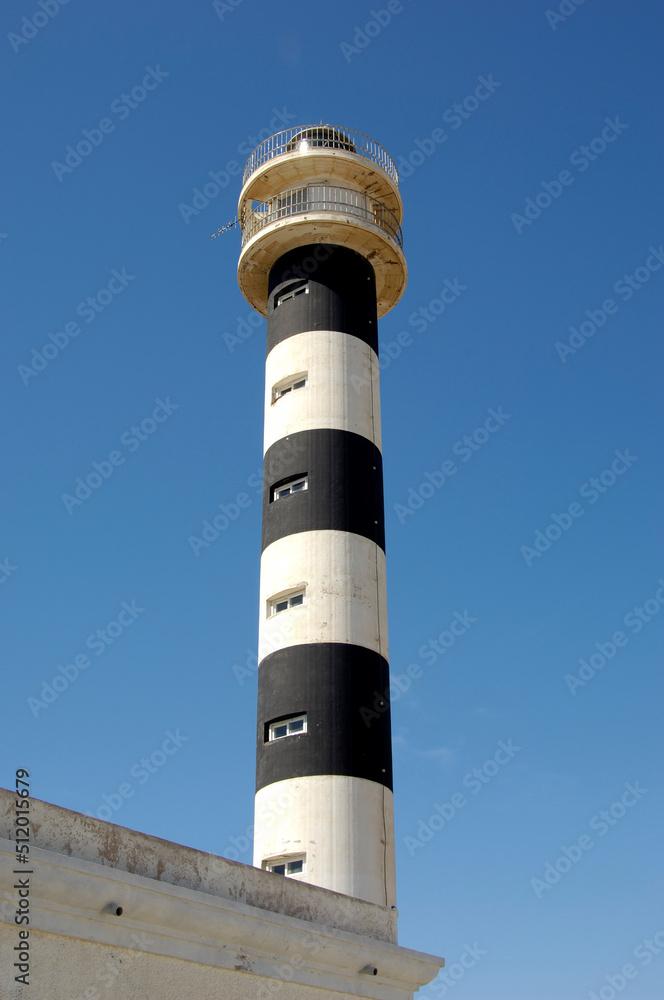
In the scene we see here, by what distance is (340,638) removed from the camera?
18109mm

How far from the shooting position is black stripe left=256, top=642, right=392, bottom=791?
1714cm

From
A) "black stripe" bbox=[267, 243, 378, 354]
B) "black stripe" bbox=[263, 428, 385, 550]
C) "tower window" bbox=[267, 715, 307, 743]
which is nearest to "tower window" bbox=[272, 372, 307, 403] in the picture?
"black stripe" bbox=[267, 243, 378, 354]

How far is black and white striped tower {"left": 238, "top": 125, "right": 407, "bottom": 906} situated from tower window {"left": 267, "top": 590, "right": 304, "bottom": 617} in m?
0.03

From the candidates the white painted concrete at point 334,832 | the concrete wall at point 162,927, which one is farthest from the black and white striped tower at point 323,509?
the concrete wall at point 162,927

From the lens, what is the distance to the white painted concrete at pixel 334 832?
1639 centimetres

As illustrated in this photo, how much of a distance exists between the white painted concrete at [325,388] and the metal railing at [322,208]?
3007 mm

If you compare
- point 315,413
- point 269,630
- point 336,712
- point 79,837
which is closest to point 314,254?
point 315,413

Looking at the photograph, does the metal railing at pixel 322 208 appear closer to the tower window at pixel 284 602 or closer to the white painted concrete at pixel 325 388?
the white painted concrete at pixel 325 388

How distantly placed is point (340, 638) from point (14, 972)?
379 inches

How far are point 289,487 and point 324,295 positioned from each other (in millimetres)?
4398

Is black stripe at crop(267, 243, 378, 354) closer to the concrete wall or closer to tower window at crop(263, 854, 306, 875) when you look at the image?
tower window at crop(263, 854, 306, 875)

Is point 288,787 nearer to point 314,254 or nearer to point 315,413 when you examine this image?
point 315,413

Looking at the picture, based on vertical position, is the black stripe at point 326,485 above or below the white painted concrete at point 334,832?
above

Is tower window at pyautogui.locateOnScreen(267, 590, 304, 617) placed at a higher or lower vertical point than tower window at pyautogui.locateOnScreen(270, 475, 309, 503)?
lower
